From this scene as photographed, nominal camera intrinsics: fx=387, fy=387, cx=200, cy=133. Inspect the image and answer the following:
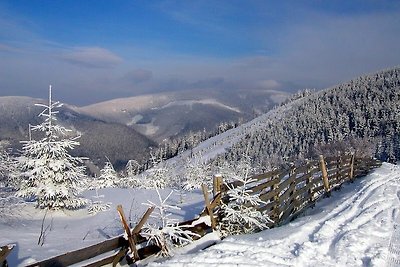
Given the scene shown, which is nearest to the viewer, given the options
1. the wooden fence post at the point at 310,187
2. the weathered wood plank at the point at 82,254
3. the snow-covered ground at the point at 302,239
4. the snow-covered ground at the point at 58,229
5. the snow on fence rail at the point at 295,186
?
the weathered wood plank at the point at 82,254

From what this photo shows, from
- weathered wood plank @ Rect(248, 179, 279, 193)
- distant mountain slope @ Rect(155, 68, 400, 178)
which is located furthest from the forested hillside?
weathered wood plank @ Rect(248, 179, 279, 193)

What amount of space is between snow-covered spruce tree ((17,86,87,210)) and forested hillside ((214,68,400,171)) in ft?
330

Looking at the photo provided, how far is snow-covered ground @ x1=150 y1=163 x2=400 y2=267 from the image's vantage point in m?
6.66

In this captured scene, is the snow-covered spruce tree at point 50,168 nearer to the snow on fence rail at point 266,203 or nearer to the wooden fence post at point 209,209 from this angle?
the snow on fence rail at point 266,203

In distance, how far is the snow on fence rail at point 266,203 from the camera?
20.7 ft

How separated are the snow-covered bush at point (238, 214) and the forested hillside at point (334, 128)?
344 feet

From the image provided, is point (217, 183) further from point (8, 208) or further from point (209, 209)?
point (8, 208)

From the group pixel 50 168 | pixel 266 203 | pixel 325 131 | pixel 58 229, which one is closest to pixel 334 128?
pixel 325 131

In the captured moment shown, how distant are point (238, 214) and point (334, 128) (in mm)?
152718

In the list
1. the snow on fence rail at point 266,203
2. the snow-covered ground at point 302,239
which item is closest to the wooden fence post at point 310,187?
the snow on fence rail at point 266,203

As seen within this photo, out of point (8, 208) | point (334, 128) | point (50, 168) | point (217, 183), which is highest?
point (334, 128)

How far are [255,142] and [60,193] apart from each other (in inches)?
5853

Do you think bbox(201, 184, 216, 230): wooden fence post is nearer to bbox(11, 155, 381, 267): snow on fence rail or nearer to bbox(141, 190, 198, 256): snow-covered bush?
bbox(11, 155, 381, 267): snow on fence rail

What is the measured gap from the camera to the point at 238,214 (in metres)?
8.32
